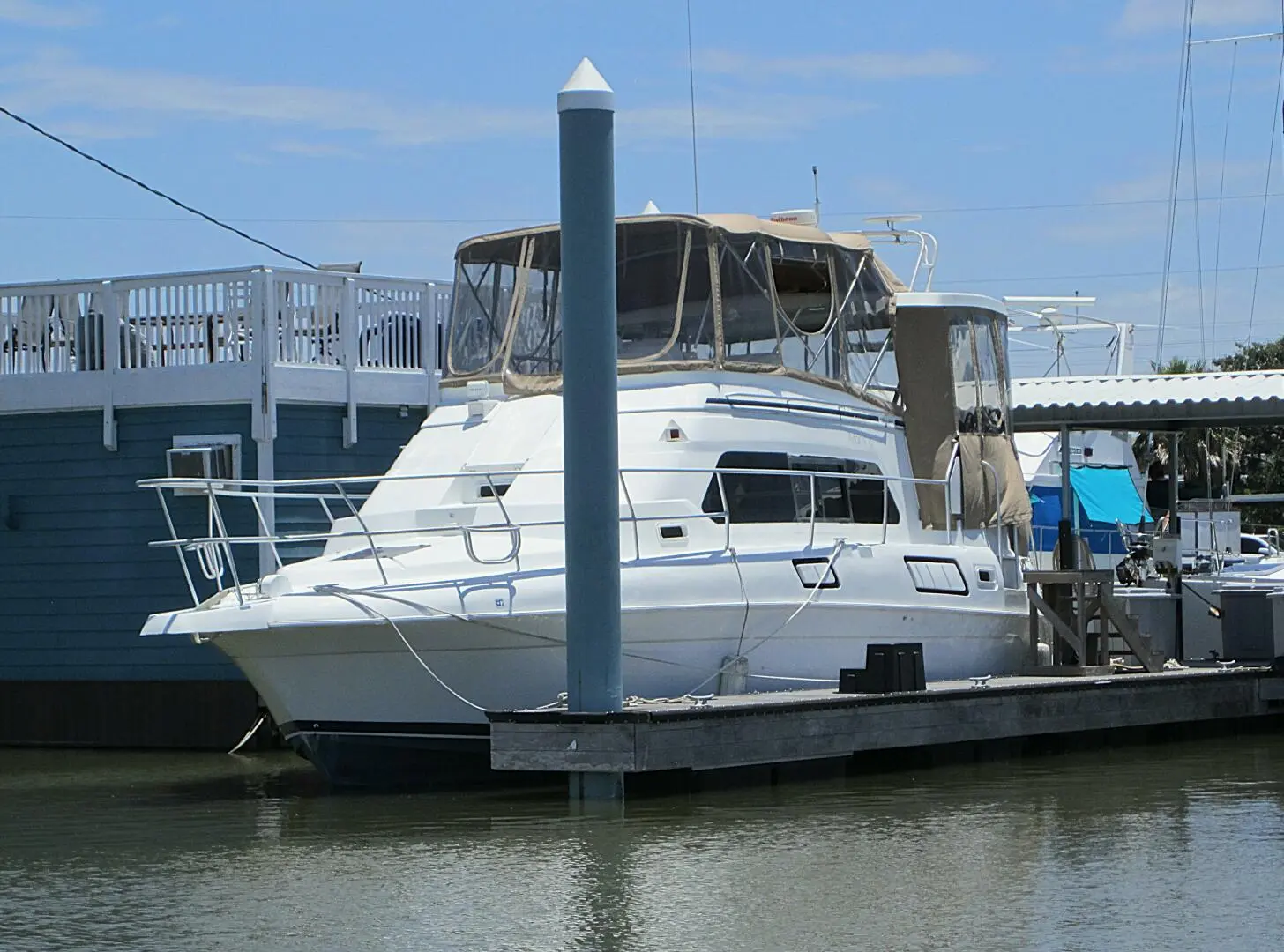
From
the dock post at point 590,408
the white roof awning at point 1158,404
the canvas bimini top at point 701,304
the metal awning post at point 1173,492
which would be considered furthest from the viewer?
the metal awning post at point 1173,492

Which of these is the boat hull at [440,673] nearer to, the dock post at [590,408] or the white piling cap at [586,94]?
the dock post at [590,408]

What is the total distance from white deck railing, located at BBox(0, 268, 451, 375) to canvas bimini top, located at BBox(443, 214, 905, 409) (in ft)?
9.05

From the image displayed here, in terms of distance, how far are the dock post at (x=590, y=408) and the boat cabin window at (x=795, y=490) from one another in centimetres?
177

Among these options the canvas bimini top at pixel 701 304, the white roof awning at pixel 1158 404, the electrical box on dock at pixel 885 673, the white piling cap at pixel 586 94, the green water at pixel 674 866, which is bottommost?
the green water at pixel 674 866

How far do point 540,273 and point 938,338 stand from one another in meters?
3.51

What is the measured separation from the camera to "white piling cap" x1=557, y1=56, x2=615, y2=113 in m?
12.8

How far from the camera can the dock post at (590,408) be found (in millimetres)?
12398

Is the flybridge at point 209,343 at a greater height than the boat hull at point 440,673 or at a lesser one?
greater

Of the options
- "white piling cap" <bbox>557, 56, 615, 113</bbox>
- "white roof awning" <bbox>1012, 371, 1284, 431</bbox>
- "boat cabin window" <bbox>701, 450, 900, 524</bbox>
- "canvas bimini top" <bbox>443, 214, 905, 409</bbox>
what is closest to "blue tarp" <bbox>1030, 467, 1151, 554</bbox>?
"white roof awning" <bbox>1012, 371, 1284, 431</bbox>

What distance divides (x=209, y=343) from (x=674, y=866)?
9.84 meters

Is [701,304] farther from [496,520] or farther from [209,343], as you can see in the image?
[209,343]

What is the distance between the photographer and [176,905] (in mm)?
9633

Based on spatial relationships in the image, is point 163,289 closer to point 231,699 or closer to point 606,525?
point 231,699

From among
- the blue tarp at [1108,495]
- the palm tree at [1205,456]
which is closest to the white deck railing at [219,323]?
the blue tarp at [1108,495]
